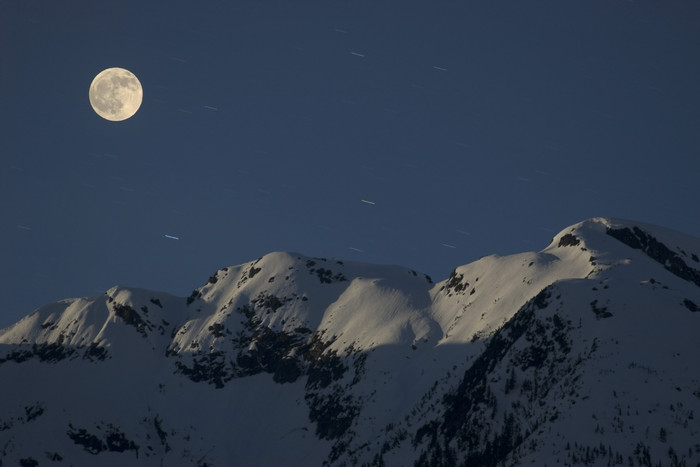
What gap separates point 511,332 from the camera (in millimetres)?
105688

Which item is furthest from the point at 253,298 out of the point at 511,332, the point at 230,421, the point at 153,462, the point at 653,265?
the point at 653,265

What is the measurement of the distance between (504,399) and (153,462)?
82.3 meters

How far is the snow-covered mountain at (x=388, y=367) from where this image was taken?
8100 cm

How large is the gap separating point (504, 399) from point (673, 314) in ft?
87.2

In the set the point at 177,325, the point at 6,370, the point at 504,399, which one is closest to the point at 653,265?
the point at 504,399

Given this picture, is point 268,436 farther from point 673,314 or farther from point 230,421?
point 673,314

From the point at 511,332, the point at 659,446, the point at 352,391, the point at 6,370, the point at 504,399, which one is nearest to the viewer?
the point at 659,446

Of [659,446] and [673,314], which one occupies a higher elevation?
[673,314]

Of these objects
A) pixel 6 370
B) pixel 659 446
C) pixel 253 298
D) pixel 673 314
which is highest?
pixel 673 314

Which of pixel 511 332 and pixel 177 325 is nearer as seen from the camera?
pixel 511 332

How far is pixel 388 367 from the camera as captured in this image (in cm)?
13425

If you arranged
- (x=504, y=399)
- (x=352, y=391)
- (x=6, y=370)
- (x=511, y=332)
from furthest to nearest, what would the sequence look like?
(x=6, y=370), (x=352, y=391), (x=511, y=332), (x=504, y=399)

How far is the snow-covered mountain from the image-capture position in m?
81.0

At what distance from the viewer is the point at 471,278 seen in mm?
152000
